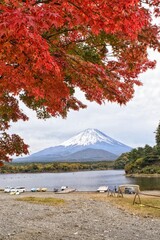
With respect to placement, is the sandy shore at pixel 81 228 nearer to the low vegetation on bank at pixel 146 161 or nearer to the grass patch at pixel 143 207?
the grass patch at pixel 143 207

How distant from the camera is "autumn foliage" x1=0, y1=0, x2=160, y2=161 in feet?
12.0

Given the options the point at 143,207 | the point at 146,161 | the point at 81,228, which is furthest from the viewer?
the point at 146,161

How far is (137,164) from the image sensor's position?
13488 centimetres

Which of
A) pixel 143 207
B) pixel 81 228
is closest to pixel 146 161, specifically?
pixel 143 207

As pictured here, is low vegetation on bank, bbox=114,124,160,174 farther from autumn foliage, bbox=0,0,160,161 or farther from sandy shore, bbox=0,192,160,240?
autumn foliage, bbox=0,0,160,161

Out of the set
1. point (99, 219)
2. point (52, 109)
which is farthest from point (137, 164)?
point (52, 109)

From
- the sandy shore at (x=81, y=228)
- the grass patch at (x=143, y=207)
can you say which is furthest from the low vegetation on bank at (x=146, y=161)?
the sandy shore at (x=81, y=228)

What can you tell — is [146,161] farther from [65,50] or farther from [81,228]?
[65,50]

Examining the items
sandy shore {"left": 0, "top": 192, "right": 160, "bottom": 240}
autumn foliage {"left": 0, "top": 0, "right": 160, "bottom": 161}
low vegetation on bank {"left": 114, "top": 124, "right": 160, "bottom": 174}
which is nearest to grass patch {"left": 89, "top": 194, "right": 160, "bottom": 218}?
sandy shore {"left": 0, "top": 192, "right": 160, "bottom": 240}

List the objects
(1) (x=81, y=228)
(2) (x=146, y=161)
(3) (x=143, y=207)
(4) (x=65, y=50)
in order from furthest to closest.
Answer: (2) (x=146, y=161)
(3) (x=143, y=207)
(1) (x=81, y=228)
(4) (x=65, y=50)

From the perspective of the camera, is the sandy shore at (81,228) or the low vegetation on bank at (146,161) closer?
the sandy shore at (81,228)

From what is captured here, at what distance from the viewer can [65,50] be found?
615cm

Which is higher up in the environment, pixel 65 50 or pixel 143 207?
pixel 65 50

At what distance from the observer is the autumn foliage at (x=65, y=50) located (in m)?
3.65
